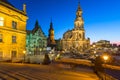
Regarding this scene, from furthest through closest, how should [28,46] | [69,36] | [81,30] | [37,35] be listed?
[69,36]
[81,30]
[37,35]
[28,46]

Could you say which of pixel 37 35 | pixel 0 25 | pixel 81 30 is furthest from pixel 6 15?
pixel 81 30

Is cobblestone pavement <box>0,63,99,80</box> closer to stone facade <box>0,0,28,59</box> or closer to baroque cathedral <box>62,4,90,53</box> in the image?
stone facade <box>0,0,28,59</box>

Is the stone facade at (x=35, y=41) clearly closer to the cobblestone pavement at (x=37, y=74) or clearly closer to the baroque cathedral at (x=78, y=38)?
the baroque cathedral at (x=78, y=38)

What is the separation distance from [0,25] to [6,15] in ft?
8.78

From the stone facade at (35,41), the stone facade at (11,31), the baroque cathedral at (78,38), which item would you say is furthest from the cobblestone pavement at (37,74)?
the baroque cathedral at (78,38)

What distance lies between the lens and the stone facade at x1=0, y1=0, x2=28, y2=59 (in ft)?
122

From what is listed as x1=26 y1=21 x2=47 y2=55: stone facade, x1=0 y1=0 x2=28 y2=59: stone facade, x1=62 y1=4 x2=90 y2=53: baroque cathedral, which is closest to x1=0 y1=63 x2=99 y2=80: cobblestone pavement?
x1=0 y1=0 x2=28 y2=59: stone facade

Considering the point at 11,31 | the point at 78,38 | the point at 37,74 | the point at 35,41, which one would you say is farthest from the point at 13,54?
the point at 78,38

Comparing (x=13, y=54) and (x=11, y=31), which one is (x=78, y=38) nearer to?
(x=13, y=54)

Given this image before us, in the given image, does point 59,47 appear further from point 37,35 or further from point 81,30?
point 37,35

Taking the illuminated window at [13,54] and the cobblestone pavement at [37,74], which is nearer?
the cobblestone pavement at [37,74]

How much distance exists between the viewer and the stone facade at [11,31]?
37.2 m

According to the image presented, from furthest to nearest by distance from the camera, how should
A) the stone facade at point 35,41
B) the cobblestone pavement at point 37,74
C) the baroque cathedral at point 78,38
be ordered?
the baroque cathedral at point 78,38 → the stone facade at point 35,41 → the cobblestone pavement at point 37,74

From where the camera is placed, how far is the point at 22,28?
43719 mm
